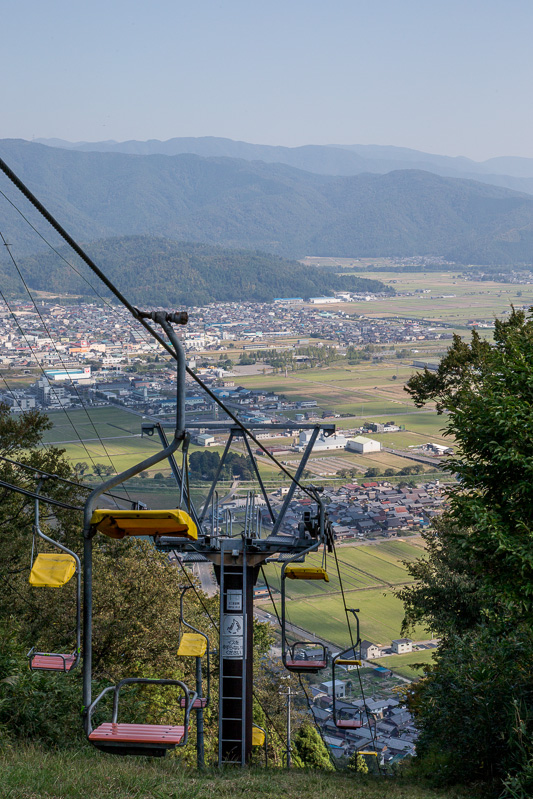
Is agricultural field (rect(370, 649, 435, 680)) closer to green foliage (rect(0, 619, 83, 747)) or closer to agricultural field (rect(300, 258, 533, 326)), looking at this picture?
green foliage (rect(0, 619, 83, 747))

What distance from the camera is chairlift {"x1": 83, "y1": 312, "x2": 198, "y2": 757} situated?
4.57 metres

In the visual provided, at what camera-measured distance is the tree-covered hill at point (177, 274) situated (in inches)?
5659

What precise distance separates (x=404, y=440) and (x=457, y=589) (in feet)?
193

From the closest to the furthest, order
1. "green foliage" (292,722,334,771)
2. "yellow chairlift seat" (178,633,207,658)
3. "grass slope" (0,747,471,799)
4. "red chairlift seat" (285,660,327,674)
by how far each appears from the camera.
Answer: "grass slope" (0,747,471,799), "yellow chairlift seat" (178,633,207,658), "red chairlift seat" (285,660,327,674), "green foliage" (292,722,334,771)

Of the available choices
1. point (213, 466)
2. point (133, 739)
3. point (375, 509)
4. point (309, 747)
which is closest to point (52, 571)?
point (133, 739)

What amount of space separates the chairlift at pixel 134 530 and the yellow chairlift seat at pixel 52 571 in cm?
197

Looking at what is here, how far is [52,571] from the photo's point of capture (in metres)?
7.08

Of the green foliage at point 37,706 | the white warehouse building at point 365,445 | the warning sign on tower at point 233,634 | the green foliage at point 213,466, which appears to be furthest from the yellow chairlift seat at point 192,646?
the white warehouse building at point 365,445

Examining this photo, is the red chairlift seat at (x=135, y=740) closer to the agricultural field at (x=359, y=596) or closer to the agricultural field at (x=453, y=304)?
the agricultural field at (x=359, y=596)

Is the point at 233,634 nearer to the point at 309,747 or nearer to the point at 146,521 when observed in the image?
the point at 146,521

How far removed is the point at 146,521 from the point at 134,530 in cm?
24

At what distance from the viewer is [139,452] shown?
57844mm

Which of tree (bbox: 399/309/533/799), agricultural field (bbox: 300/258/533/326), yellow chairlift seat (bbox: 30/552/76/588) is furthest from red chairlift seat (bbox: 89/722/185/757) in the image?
agricultural field (bbox: 300/258/533/326)

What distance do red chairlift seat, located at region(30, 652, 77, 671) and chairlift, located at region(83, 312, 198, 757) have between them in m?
2.90
